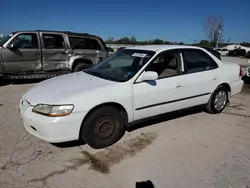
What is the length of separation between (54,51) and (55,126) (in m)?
5.31

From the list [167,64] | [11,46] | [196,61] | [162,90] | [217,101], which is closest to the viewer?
[162,90]

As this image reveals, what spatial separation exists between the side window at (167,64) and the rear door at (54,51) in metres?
4.70

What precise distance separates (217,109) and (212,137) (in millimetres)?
1281

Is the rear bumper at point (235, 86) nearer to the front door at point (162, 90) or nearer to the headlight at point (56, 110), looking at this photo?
the front door at point (162, 90)

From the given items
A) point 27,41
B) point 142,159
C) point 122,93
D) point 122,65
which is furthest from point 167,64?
point 27,41

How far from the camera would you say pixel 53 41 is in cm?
789

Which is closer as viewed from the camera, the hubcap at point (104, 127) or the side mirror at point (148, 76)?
the hubcap at point (104, 127)

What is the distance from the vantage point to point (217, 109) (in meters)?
5.07

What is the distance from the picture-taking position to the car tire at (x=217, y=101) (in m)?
4.86

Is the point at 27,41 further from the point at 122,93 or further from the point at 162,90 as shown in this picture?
the point at 162,90

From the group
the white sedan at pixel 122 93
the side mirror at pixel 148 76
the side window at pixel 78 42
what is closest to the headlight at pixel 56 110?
the white sedan at pixel 122 93

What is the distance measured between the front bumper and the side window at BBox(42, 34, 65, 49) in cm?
507

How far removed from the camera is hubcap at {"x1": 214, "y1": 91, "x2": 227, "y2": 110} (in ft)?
16.2

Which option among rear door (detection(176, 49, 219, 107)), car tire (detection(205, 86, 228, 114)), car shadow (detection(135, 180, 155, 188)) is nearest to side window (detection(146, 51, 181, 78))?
rear door (detection(176, 49, 219, 107))
